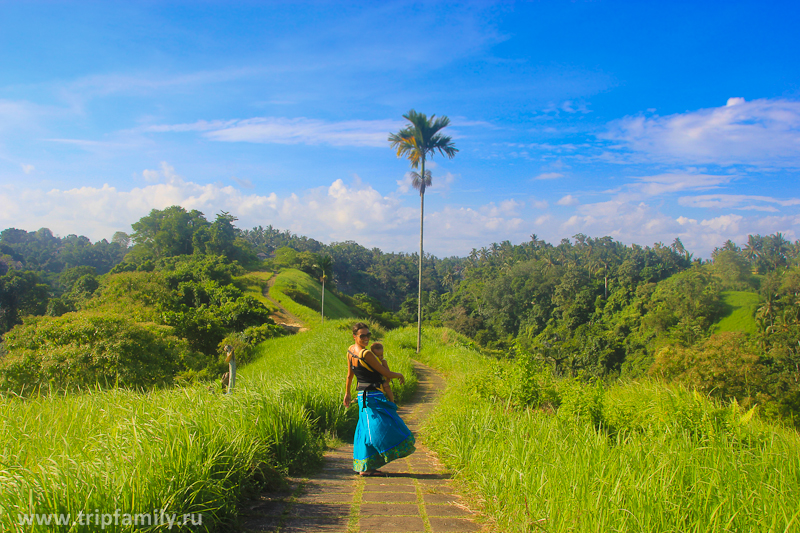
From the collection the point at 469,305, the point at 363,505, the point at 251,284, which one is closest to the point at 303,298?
the point at 251,284

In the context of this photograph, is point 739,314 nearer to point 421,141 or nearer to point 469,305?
point 469,305

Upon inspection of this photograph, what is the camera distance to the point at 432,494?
3334 millimetres

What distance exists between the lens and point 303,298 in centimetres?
3728

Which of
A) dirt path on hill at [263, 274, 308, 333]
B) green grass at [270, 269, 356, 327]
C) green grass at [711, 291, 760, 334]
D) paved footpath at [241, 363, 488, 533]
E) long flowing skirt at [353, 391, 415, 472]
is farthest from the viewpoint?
green grass at [711, 291, 760, 334]

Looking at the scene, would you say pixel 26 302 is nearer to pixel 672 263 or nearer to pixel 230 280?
pixel 230 280

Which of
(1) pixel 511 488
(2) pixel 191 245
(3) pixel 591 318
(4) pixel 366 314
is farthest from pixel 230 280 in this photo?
(3) pixel 591 318

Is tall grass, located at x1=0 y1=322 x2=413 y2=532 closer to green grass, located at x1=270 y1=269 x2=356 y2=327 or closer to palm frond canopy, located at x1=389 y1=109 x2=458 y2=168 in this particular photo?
palm frond canopy, located at x1=389 y1=109 x2=458 y2=168

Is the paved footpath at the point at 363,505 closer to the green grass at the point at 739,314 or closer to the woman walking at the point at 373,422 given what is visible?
the woman walking at the point at 373,422

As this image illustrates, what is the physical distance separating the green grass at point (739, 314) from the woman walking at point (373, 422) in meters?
49.2

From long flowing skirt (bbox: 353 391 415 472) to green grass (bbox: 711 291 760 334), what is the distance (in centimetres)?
4914

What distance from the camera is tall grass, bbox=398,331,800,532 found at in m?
2.33

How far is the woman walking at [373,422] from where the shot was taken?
145 inches

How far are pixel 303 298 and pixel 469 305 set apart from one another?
108 ft

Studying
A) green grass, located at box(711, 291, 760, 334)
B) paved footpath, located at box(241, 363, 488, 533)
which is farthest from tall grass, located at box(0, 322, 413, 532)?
green grass, located at box(711, 291, 760, 334)
